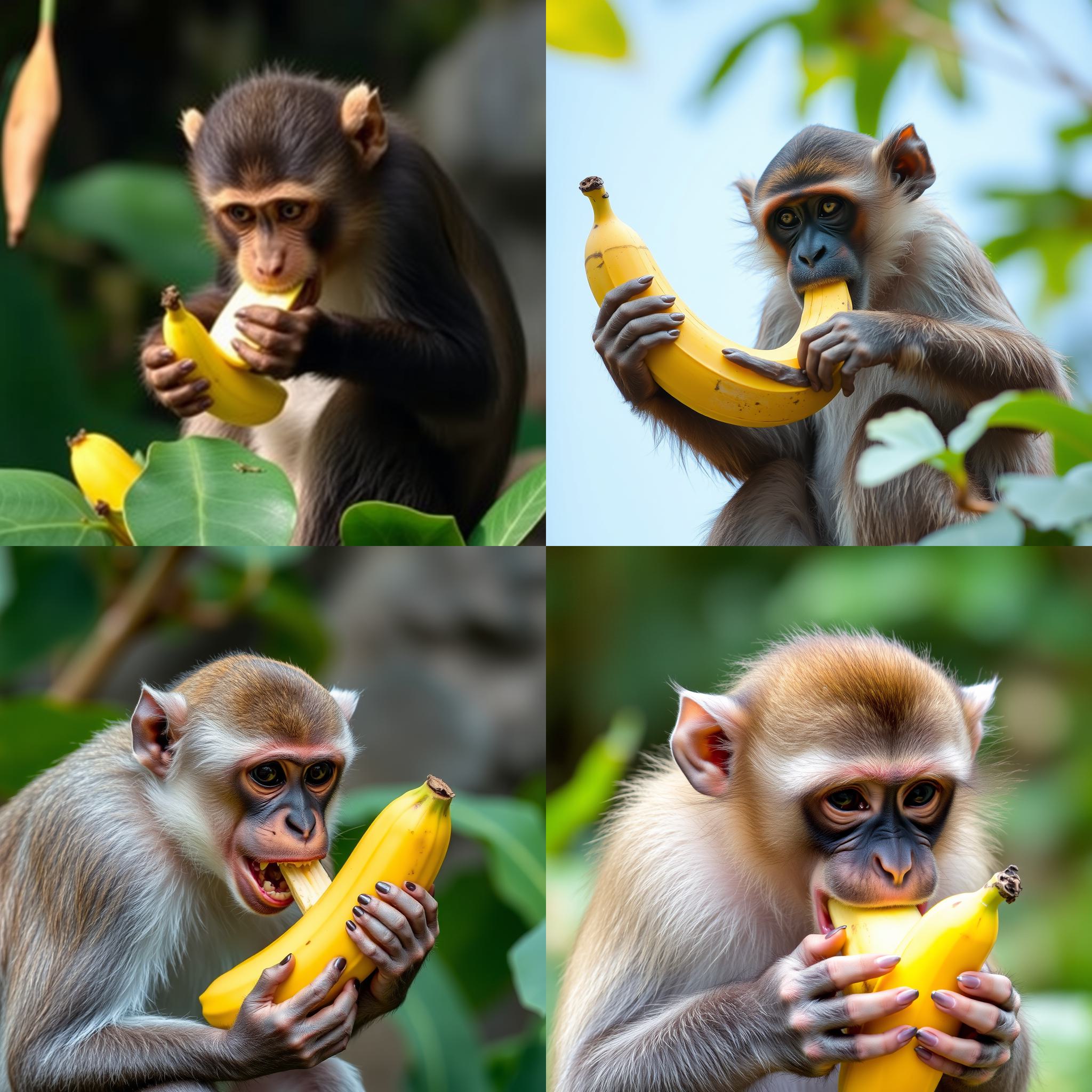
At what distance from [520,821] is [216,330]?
1226 millimetres

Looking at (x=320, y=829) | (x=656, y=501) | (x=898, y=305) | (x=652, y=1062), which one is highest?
(x=898, y=305)

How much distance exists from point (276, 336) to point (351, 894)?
0.84 m

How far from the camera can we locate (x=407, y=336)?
220cm

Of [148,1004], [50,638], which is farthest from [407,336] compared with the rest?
[50,638]

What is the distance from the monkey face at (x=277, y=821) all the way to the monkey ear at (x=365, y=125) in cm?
94

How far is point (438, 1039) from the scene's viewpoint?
2.74 m

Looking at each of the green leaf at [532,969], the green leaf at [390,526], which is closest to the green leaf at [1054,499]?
the green leaf at [390,526]

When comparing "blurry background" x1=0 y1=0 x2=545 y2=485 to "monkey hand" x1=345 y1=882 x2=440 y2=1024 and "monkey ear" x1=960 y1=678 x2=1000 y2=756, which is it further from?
"monkey hand" x1=345 y1=882 x2=440 y2=1024

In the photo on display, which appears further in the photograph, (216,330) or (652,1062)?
(216,330)

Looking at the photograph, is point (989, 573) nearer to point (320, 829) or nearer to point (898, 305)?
point (898, 305)

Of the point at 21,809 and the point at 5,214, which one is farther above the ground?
the point at 5,214

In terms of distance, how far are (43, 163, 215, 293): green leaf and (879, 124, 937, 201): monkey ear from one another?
1034 millimetres

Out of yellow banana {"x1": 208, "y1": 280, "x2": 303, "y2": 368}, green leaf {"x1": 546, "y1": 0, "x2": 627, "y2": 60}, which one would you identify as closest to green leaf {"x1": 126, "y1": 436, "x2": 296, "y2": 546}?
yellow banana {"x1": 208, "y1": 280, "x2": 303, "y2": 368}

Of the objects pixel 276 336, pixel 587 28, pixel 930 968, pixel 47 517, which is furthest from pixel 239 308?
pixel 930 968
